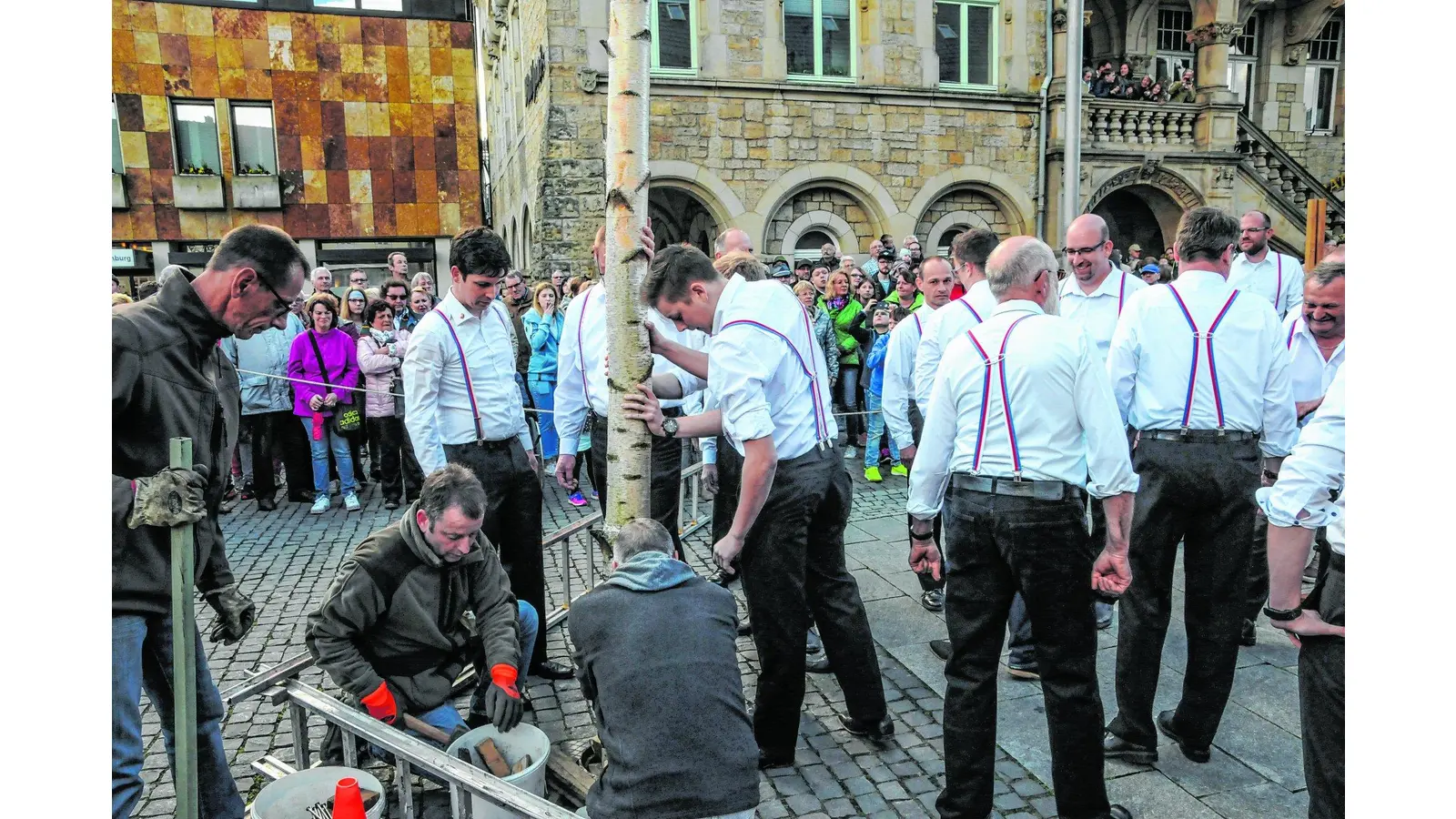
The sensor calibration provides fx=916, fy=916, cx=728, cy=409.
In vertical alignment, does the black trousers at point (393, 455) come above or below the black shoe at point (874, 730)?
above

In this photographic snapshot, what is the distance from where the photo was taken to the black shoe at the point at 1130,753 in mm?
3996

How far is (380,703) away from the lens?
12.3ft

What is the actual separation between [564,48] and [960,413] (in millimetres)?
14057

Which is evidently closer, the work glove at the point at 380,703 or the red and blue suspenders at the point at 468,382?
the work glove at the point at 380,703

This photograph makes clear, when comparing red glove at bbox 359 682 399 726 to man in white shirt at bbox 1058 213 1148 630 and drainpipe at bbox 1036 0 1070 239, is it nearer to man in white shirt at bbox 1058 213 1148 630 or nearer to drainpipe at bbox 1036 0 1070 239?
man in white shirt at bbox 1058 213 1148 630

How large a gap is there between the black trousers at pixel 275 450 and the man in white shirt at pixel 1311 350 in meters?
8.54

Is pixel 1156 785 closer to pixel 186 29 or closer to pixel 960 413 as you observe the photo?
pixel 960 413

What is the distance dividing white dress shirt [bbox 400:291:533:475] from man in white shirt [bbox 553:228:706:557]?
71 cm

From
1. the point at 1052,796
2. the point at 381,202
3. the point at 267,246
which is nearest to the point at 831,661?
the point at 1052,796

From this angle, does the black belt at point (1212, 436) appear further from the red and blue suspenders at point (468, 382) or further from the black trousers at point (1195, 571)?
the red and blue suspenders at point (468, 382)

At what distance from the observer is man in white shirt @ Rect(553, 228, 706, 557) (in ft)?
18.0

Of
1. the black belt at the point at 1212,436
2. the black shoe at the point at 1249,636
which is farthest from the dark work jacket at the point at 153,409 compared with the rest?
the black shoe at the point at 1249,636

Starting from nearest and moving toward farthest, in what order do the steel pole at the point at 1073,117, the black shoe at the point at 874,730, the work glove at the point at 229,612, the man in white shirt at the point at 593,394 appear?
the work glove at the point at 229,612, the black shoe at the point at 874,730, the man in white shirt at the point at 593,394, the steel pole at the point at 1073,117

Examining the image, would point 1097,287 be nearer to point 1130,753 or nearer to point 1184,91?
point 1130,753
